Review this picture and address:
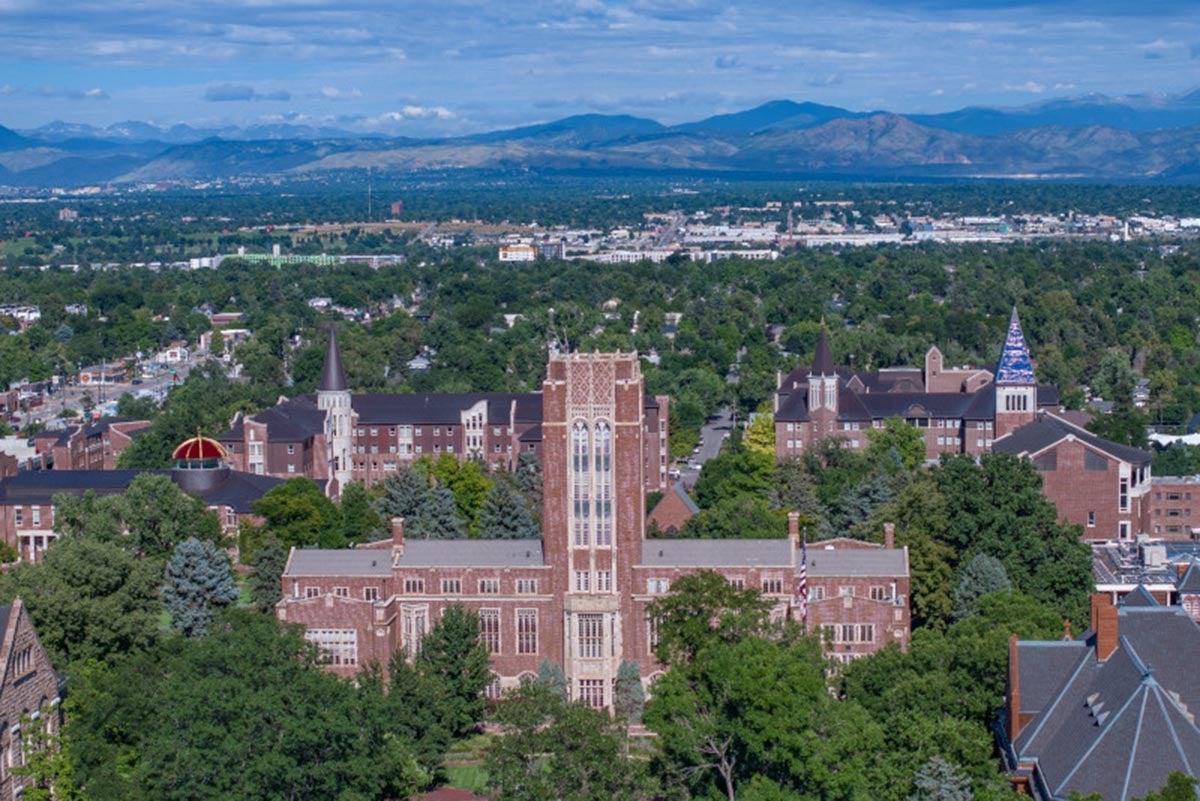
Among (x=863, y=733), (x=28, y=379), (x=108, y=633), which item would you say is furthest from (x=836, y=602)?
(x=28, y=379)

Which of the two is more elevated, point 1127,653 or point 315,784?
point 1127,653

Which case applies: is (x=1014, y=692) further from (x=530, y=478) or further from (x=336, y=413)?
(x=336, y=413)

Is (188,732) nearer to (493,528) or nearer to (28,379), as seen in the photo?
(493,528)

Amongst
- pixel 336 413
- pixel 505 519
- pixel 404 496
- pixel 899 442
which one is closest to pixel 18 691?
pixel 505 519

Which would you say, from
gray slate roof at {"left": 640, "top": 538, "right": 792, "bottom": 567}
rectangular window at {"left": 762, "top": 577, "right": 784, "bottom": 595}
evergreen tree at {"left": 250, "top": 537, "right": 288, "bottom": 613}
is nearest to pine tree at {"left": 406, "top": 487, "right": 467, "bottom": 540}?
evergreen tree at {"left": 250, "top": 537, "right": 288, "bottom": 613}

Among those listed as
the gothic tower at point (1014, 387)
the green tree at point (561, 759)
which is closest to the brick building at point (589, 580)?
the green tree at point (561, 759)

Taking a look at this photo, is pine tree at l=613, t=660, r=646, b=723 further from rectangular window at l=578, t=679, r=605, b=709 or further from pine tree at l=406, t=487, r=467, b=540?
pine tree at l=406, t=487, r=467, b=540

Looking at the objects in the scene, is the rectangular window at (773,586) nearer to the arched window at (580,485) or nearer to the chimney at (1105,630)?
the arched window at (580,485)
